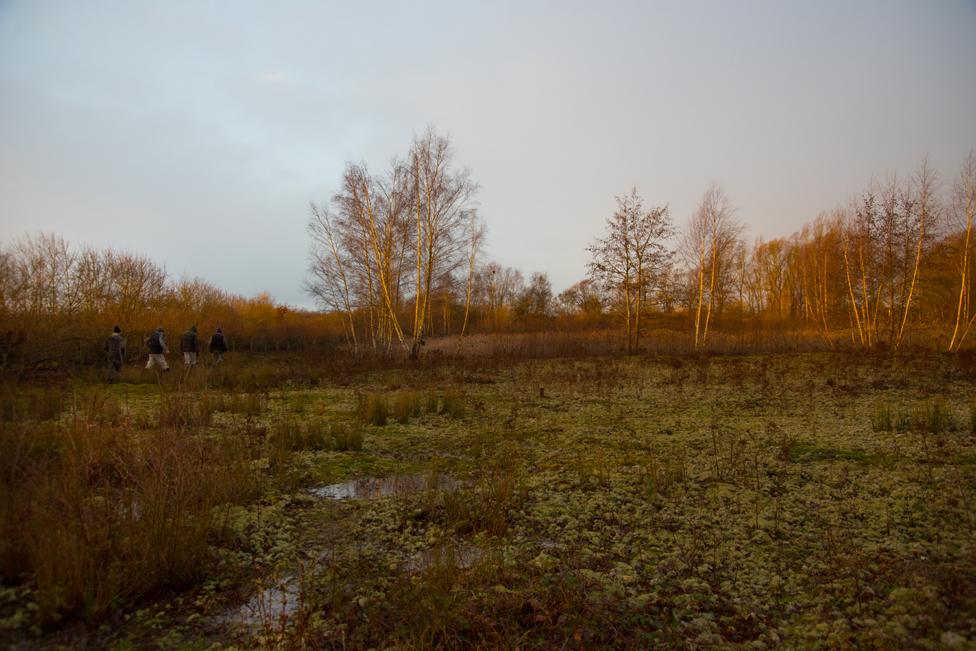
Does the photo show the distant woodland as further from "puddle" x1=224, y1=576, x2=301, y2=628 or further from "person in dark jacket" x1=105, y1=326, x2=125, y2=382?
"puddle" x1=224, y1=576, x2=301, y2=628

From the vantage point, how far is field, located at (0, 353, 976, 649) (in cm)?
285

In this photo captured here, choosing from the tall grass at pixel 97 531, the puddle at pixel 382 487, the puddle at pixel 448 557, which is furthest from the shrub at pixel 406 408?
the puddle at pixel 448 557

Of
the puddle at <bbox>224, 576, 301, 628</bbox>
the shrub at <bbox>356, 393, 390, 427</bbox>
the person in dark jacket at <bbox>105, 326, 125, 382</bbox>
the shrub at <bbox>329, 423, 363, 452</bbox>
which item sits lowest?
the puddle at <bbox>224, 576, 301, 628</bbox>

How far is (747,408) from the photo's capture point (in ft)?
32.5

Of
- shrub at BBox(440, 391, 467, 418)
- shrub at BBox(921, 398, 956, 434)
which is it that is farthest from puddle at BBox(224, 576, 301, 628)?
shrub at BBox(921, 398, 956, 434)

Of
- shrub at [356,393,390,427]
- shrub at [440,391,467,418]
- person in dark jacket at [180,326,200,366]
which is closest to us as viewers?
shrub at [356,393,390,427]

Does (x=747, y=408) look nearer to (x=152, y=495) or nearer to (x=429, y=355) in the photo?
(x=152, y=495)

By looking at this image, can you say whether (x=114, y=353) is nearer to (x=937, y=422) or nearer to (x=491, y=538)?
(x=491, y=538)

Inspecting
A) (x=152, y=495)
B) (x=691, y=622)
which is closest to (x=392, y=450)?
(x=152, y=495)

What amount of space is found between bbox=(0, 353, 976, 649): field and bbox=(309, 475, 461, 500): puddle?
46 millimetres

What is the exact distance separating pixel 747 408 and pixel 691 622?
809 centimetres

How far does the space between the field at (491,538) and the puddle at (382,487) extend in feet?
0.15

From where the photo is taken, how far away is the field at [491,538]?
285 centimetres

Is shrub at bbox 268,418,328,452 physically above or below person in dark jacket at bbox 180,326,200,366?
below
